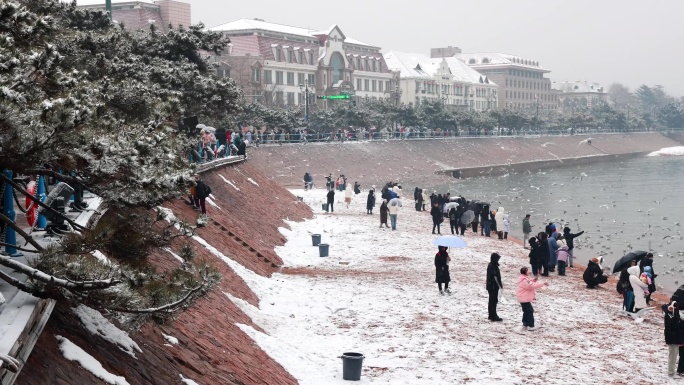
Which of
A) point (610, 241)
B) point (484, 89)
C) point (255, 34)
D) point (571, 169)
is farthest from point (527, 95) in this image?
point (610, 241)

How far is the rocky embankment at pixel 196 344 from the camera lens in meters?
7.51

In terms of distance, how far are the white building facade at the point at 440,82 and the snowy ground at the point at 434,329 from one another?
94.0 metres

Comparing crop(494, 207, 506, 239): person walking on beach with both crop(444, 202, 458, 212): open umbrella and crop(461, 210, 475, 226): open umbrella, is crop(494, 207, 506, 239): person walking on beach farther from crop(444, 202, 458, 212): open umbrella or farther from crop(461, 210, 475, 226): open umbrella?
crop(444, 202, 458, 212): open umbrella

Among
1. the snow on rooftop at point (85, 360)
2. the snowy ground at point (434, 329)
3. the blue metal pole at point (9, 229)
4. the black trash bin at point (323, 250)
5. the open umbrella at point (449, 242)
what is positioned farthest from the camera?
the black trash bin at point (323, 250)

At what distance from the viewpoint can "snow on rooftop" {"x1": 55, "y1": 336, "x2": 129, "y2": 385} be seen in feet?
25.0

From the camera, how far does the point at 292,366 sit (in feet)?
41.2

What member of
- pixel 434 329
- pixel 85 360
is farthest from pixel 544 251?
pixel 85 360

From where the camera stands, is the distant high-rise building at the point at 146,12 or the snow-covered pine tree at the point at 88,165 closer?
the snow-covered pine tree at the point at 88,165

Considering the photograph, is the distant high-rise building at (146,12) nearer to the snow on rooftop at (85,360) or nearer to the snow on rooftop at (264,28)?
the snow on rooftop at (264,28)

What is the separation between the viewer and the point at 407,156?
254 feet

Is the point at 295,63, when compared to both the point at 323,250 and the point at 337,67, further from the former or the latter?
the point at 323,250

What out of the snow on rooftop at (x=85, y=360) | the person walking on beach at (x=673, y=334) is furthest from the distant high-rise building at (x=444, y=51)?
the snow on rooftop at (x=85, y=360)

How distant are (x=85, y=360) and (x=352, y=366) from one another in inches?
201

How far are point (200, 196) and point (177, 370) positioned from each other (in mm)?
11799
